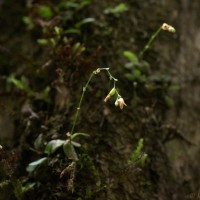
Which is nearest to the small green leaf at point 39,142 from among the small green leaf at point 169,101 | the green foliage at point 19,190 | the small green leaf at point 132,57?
the green foliage at point 19,190

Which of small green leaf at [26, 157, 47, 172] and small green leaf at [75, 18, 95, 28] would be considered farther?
small green leaf at [75, 18, 95, 28]

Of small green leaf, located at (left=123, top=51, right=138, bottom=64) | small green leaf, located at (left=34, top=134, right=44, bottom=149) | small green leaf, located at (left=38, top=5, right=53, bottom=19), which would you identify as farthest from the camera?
small green leaf, located at (left=38, top=5, right=53, bottom=19)

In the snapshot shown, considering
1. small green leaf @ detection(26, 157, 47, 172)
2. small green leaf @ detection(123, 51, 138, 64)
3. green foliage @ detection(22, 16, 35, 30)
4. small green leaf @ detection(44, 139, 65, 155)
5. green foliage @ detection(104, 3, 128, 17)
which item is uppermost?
green foliage @ detection(104, 3, 128, 17)

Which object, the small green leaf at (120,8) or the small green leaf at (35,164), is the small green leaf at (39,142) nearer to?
the small green leaf at (35,164)

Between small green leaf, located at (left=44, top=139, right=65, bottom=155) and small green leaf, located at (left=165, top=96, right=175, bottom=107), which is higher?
small green leaf, located at (left=44, top=139, right=65, bottom=155)

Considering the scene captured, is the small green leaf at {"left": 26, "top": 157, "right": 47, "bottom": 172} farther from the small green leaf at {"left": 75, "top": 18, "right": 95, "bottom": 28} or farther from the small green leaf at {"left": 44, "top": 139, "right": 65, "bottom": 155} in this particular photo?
the small green leaf at {"left": 75, "top": 18, "right": 95, "bottom": 28}

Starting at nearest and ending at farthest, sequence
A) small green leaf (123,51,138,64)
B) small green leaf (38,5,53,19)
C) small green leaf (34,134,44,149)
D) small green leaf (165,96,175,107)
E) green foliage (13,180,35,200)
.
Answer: green foliage (13,180,35,200) → small green leaf (34,134,44,149) → small green leaf (123,51,138,64) → small green leaf (165,96,175,107) → small green leaf (38,5,53,19)

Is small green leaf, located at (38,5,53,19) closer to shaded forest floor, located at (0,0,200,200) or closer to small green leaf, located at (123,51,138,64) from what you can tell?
shaded forest floor, located at (0,0,200,200)

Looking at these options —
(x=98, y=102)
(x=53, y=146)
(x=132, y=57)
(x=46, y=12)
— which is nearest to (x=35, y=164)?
(x=53, y=146)

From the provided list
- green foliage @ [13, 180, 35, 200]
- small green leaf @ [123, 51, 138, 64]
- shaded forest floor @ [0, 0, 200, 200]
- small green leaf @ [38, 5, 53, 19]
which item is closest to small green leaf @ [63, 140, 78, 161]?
shaded forest floor @ [0, 0, 200, 200]
